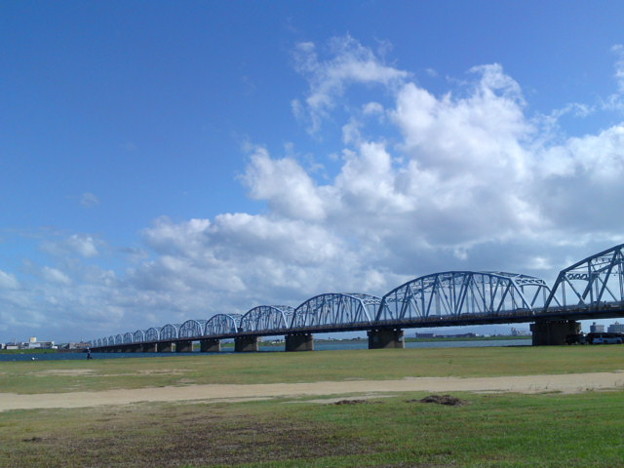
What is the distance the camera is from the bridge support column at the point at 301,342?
190 m

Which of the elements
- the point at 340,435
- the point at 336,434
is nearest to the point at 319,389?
the point at 336,434

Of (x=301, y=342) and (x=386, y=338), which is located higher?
(x=386, y=338)

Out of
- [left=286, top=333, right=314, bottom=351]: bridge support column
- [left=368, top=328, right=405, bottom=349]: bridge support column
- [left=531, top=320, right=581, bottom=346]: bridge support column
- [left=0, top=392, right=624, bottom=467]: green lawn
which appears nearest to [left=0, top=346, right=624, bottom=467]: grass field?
[left=0, top=392, right=624, bottom=467]: green lawn

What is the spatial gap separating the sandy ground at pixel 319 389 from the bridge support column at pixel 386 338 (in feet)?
414

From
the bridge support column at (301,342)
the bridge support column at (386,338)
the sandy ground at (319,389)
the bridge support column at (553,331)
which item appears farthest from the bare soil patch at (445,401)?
the bridge support column at (301,342)

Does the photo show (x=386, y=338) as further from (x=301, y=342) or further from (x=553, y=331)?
(x=553, y=331)

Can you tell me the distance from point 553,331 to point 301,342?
3412 inches

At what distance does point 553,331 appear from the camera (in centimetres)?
11962

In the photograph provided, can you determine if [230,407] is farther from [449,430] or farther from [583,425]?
[583,425]

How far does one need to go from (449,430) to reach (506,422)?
1857 mm

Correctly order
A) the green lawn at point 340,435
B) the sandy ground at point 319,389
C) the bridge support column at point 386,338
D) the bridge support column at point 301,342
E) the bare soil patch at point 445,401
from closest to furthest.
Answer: the green lawn at point 340,435
the bare soil patch at point 445,401
the sandy ground at point 319,389
the bridge support column at point 386,338
the bridge support column at point 301,342

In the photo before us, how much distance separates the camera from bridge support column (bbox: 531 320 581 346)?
118 metres

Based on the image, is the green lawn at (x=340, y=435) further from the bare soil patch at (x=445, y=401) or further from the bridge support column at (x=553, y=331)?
the bridge support column at (x=553, y=331)

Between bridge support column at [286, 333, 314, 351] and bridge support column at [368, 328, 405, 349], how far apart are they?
92.3 ft
